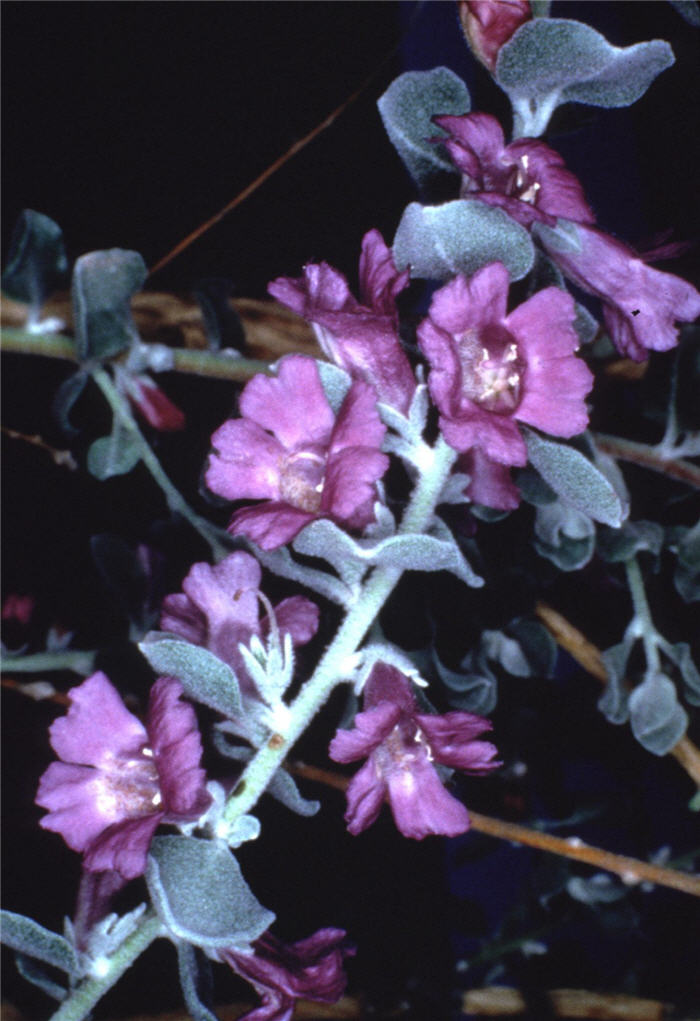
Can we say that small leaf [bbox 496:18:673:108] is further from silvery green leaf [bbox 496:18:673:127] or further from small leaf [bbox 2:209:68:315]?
small leaf [bbox 2:209:68:315]

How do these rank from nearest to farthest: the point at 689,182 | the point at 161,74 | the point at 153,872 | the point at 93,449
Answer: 1. the point at 153,872
2. the point at 93,449
3. the point at 689,182
4. the point at 161,74

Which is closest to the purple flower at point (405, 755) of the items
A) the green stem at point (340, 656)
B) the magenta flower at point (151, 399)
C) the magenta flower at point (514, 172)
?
the green stem at point (340, 656)

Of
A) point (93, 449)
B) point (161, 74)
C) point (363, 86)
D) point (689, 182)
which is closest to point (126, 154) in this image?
→ point (161, 74)

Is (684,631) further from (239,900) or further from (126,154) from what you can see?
(126,154)

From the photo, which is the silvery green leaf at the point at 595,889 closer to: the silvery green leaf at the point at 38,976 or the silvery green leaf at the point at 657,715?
the silvery green leaf at the point at 657,715

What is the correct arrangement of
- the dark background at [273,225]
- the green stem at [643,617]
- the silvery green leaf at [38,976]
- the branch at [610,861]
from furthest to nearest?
the dark background at [273,225] → the green stem at [643,617] → the branch at [610,861] → the silvery green leaf at [38,976]

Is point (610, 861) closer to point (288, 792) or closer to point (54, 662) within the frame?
point (288, 792)
